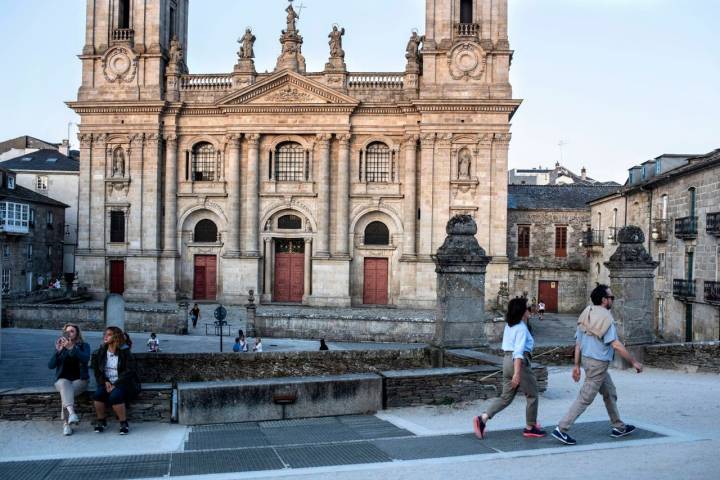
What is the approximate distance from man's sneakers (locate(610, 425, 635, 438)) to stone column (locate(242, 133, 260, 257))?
3193 centimetres

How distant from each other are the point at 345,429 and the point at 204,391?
2126 mm

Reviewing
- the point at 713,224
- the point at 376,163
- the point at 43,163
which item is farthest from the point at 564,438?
the point at 43,163

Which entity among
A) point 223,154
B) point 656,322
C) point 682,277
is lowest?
point 656,322

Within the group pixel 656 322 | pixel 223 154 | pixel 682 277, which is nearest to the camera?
pixel 682 277

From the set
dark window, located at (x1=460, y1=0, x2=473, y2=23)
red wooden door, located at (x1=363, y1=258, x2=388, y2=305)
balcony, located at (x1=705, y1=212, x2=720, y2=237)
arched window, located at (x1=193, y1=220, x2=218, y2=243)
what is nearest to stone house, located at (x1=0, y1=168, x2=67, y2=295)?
arched window, located at (x1=193, y1=220, x2=218, y2=243)

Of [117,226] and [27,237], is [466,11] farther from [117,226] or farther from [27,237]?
[27,237]

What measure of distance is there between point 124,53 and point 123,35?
1.23m

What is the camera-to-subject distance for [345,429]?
977 centimetres

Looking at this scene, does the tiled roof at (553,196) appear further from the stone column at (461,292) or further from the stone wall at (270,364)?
the stone wall at (270,364)

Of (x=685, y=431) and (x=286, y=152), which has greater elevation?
(x=286, y=152)

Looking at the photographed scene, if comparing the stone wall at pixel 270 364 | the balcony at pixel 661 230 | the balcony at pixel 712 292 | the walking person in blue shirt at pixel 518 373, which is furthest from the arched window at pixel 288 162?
the walking person in blue shirt at pixel 518 373

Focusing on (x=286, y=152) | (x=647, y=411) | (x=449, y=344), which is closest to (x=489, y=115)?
(x=286, y=152)

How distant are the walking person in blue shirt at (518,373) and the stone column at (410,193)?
2948 centimetres

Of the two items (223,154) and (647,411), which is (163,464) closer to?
(647,411)
